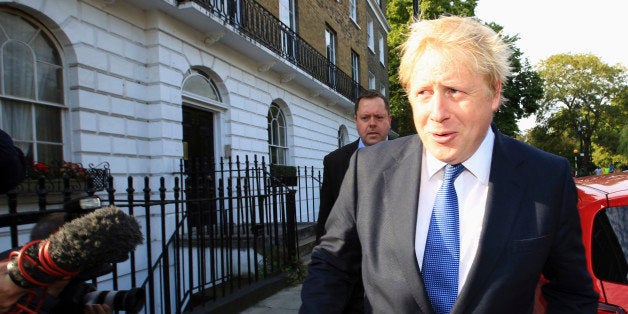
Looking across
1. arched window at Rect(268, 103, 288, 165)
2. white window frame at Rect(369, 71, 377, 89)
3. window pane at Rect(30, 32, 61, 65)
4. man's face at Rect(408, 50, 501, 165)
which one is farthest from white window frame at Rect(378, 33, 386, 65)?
man's face at Rect(408, 50, 501, 165)

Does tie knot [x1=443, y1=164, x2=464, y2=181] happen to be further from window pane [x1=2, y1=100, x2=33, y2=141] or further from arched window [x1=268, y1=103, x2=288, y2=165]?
arched window [x1=268, y1=103, x2=288, y2=165]

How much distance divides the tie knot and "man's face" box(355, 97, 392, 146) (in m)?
2.11

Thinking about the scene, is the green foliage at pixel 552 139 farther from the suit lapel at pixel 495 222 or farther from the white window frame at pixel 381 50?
the suit lapel at pixel 495 222

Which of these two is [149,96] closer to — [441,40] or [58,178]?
[58,178]

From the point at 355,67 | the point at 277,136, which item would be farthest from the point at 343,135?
the point at 277,136

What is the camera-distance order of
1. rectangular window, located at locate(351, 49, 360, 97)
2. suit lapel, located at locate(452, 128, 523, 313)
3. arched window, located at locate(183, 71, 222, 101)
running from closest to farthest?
suit lapel, located at locate(452, 128, 523, 313)
arched window, located at locate(183, 71, 222, 101)
rectangular window, located at locate(351, 49, 360, 97)

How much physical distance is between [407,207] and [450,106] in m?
0.38

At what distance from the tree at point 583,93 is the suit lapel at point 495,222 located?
5798cm

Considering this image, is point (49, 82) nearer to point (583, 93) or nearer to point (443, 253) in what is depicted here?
point (443, 253)

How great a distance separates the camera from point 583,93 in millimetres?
52375

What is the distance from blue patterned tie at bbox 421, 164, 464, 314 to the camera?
142cm

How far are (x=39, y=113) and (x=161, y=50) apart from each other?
2.40 m

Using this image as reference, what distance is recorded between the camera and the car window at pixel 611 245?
2.25m

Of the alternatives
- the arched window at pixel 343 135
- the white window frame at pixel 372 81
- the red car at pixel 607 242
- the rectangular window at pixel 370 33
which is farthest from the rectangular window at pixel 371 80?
the red car at pixel 607 242
